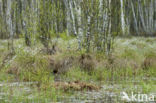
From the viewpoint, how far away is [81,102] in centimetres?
573

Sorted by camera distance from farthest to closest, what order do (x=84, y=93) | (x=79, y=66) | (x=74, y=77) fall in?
(x=79, y=66) < (x=74, y=77) < (x=84, y=93)

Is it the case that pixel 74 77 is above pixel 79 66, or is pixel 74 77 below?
below

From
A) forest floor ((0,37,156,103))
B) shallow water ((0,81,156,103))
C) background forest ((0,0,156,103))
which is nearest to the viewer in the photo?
shallow water ((0,81,156,103))

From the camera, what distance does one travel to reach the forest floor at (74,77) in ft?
21.0

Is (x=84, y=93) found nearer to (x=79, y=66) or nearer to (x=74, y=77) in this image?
(x=74, y=77)

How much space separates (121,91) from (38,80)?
2.46 m

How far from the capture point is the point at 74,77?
29.3 feet

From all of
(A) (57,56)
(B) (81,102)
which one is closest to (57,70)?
(A) (57,56)

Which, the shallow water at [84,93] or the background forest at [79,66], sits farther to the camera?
the background forest at [79,66]

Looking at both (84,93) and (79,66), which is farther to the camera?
(79,66)

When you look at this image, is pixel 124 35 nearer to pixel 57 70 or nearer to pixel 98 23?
pixel 98 23


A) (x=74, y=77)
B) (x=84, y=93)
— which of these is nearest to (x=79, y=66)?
(x=74, y=77)

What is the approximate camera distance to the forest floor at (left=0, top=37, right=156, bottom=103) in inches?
252

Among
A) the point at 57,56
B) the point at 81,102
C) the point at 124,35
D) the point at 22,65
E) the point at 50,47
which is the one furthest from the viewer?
the point at 124,35
